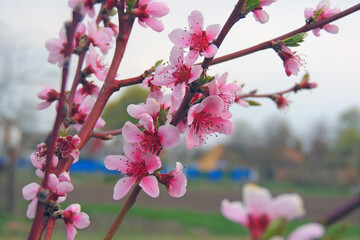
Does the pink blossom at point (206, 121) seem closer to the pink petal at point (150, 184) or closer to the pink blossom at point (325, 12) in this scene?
the pink petal at point (150, 184)

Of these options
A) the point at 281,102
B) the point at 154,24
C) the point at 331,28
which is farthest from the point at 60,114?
the point at 281,102

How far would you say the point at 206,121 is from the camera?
801 mm

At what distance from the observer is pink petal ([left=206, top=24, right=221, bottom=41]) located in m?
0.86

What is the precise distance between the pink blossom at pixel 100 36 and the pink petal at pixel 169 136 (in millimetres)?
338

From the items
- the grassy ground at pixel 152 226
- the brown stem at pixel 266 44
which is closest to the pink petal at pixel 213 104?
the brown stem at pixel 266 44

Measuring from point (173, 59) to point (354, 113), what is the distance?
38.8 metres

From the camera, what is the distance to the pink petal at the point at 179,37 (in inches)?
34.3

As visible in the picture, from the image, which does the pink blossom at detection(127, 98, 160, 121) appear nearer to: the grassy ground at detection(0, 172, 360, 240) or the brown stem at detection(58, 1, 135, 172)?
the brown stem at detection(58, 1, 135, 172)

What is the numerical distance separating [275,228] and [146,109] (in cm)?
47

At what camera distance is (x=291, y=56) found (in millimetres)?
887

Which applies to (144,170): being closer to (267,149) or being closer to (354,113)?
(267,149)

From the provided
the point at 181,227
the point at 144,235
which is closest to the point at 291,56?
the point at 144,235

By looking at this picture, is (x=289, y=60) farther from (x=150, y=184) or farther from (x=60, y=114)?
(x=60, y=114)

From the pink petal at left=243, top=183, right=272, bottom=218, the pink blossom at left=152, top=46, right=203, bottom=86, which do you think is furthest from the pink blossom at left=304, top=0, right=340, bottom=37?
the pink petal at left=243, top=183, right=272, bottom=218
